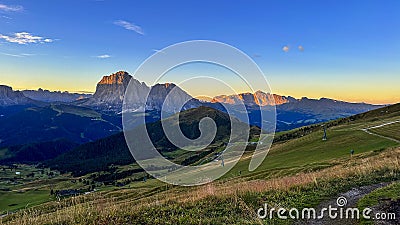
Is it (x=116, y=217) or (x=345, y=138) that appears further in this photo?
(x=345, y=138)

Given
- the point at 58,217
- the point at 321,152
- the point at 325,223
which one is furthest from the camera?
the point at 321,152

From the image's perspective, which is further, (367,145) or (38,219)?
(367,145)

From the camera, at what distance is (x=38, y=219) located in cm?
1489

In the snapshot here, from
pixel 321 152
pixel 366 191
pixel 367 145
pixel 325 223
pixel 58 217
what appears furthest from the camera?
pixel 321 152

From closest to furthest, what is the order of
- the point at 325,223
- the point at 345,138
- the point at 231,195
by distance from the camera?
the point at 325,223 → the point at 231,195 → the point at 345,138

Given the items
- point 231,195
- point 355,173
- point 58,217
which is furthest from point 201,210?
point 355,173

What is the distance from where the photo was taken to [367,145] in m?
60.4

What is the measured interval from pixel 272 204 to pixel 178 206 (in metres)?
4.82

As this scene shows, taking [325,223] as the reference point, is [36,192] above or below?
below

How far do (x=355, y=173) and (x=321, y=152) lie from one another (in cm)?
4240

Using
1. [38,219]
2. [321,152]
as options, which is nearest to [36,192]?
[321,152]

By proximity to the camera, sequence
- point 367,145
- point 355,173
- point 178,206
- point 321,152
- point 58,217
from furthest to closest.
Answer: point 321,152 < point 367,145 < point 355,173 < point 178,206 < point 58,217

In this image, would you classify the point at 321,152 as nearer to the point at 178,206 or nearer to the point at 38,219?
the point at 178,206

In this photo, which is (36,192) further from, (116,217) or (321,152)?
(116,217)
